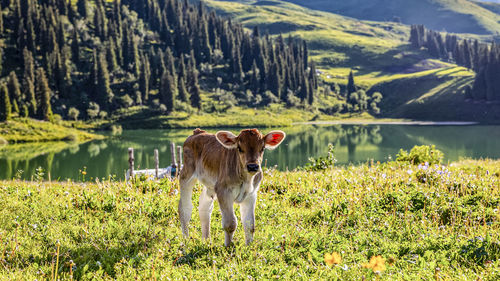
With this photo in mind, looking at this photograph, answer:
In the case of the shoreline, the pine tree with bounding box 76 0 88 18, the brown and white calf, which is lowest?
the shoreline

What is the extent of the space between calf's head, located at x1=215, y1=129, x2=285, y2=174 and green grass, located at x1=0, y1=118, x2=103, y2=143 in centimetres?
9829

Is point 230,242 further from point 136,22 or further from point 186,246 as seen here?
point 136,22

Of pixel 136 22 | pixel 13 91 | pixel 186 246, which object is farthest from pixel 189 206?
pixel 136 22

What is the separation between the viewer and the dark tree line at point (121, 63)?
12862 centimetres

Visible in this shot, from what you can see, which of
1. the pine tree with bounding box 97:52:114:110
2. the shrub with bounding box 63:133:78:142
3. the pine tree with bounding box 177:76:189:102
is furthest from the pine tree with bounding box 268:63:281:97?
the shrub with bounding box 63:133:78:142

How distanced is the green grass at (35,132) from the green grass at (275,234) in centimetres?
9260

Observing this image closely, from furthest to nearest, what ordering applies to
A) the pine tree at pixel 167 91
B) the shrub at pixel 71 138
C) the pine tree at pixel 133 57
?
1. the pine tree at pixel 133 57
2. the pine tree at pixel 167 91
3. the shrub at pixel 71 138

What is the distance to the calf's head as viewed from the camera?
6.14 meters

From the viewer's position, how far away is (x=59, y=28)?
479ft

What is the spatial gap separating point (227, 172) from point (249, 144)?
2.42ft

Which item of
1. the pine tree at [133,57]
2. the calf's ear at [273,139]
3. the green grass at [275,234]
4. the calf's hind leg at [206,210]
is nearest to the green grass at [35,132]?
the pine tree at [133,57]

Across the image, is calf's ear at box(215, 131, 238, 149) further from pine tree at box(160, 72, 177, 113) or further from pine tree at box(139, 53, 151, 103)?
pine tree at box(139, 53, 151, 103)

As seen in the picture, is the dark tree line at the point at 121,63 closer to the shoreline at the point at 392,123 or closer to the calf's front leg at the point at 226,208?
the shoreline at the point at 392,123

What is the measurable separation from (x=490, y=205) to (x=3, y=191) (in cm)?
1313
